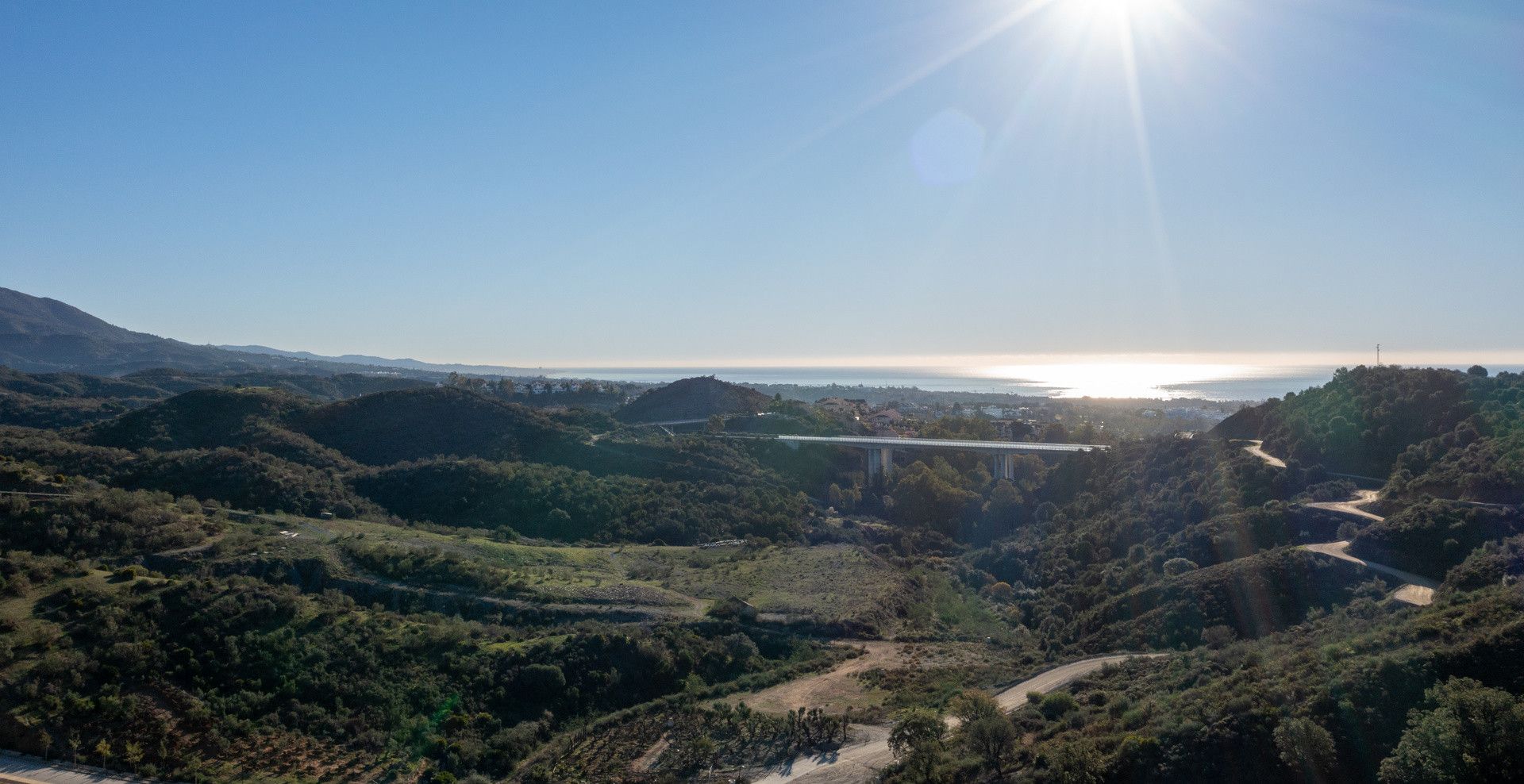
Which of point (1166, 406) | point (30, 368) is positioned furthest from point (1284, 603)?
point (30, 368)

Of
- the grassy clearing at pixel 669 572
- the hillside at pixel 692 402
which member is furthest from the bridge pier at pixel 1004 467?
the hillside at pixel 692 402

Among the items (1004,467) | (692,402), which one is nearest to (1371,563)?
(1004,467)

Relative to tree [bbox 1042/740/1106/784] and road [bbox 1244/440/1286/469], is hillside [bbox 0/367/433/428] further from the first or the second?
road [bbox 1244/440/1286/469]

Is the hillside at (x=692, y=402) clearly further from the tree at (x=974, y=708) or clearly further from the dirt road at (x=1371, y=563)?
the tree at (x=974, y=708)

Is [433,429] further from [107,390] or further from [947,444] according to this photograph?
[107,390]

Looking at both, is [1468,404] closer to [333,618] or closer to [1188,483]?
[1188,483]

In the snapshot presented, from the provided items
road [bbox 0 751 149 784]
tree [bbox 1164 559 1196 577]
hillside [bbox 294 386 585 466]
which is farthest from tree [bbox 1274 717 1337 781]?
hillside [bbox 294 386 585 466]
